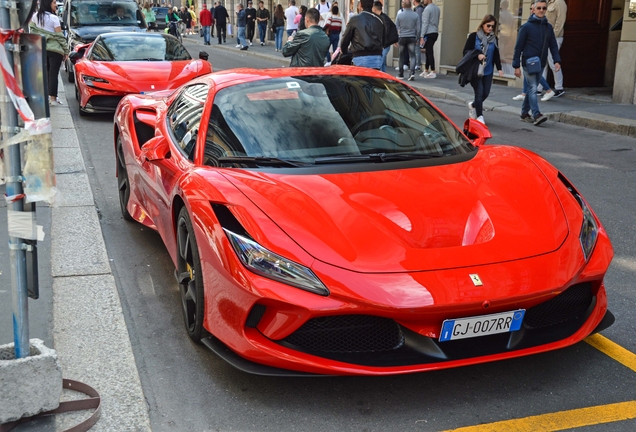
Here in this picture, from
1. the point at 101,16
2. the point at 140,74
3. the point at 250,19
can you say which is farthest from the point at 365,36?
the point at 250,19

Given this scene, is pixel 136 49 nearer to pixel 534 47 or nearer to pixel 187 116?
pixel 534 47

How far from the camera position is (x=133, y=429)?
3.11 m

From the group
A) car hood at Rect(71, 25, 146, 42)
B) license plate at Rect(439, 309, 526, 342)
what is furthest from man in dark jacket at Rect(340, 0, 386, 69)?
license plate at Rect(439, 309, 526, 342)

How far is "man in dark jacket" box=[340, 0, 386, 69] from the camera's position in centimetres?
1174

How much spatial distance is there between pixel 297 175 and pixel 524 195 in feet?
3.66

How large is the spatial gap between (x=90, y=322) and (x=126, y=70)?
867cm

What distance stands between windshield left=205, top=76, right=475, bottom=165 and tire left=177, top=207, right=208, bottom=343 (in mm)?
416

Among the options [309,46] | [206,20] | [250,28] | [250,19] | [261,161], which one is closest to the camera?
[261,161]

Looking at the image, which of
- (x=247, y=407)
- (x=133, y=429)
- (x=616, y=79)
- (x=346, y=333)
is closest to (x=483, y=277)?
(x=346, y=333)

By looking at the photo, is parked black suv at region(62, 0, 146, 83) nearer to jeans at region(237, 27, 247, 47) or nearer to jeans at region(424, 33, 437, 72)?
jeans at region(424, 33, 437, 72)

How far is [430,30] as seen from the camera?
63.4 feet

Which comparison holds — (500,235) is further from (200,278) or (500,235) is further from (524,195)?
(200,278)

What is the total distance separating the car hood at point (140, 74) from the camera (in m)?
12.0

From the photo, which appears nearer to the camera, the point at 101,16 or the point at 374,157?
the point at 374,157
